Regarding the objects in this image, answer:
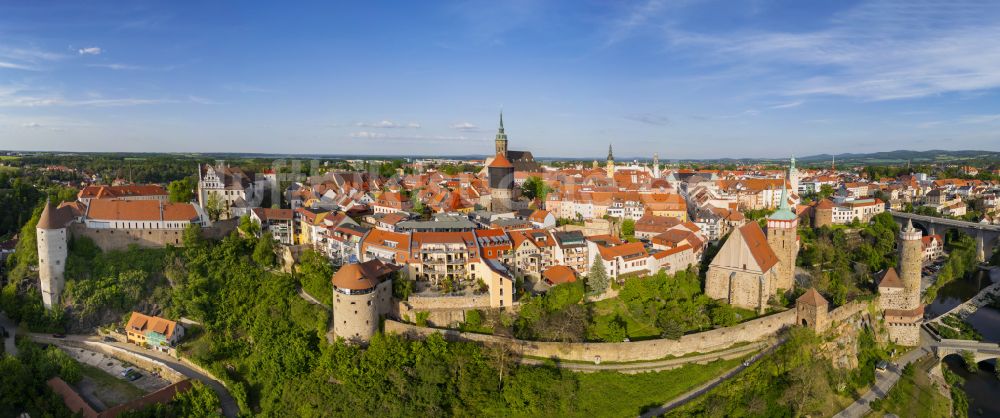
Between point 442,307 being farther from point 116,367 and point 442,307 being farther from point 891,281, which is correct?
point 891,281

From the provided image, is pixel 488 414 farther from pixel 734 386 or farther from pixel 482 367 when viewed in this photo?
pixel 734 386

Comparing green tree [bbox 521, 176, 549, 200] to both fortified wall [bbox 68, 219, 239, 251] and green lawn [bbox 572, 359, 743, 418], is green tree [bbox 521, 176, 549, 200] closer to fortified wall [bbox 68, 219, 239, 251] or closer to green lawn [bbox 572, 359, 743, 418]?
green lawn [bbox 572, 359, 743, 418]

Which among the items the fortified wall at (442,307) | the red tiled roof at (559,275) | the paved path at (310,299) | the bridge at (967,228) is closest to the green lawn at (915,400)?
the red tiled roof at (559,275)

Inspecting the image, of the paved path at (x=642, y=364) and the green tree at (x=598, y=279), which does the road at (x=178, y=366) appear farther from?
the green tree at (x=598, y=279)

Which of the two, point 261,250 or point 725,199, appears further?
point 725,199

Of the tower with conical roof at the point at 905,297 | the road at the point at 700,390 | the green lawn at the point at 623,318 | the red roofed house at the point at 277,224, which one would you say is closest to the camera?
the road at the point at 700,390

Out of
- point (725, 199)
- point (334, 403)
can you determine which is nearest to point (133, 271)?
point (334, 403)

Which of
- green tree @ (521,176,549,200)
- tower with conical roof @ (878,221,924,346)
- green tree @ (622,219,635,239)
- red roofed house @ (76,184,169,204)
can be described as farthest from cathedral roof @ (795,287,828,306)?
red roofed house @ (76,184,169,204)
